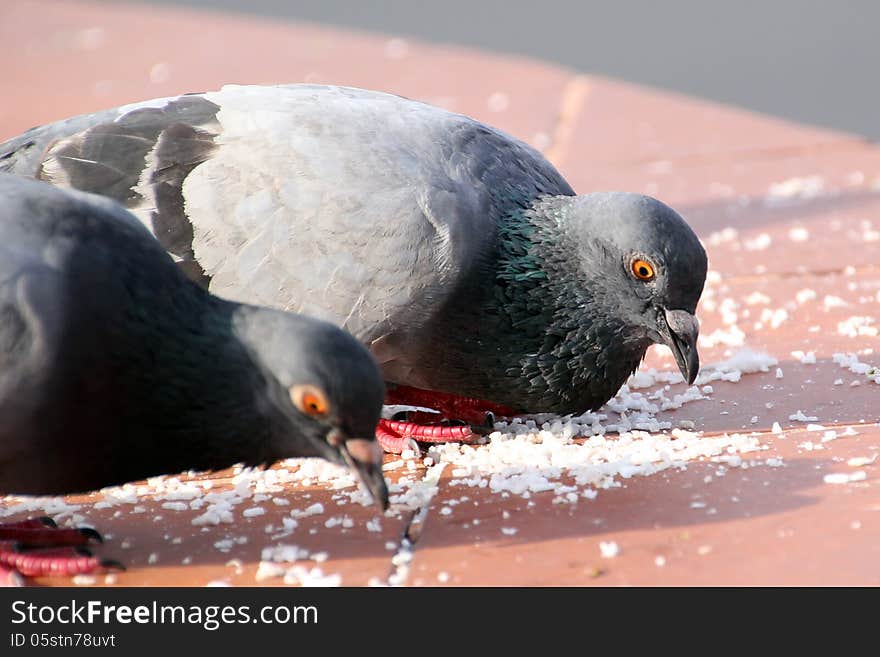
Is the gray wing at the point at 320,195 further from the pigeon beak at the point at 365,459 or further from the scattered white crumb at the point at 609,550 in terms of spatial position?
the scattered white crumb at the point at 609,550

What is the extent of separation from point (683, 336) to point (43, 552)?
→ 2.04m

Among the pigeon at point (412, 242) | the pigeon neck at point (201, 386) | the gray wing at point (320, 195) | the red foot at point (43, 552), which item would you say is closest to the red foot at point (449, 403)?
the pigeon at point (412, 242)

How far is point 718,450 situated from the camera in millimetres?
3834

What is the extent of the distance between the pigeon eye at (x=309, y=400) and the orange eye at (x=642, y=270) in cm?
137

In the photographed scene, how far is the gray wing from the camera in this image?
3.96 meters

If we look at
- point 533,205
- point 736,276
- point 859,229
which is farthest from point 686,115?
point 533,205

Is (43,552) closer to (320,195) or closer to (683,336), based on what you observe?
(320,195)

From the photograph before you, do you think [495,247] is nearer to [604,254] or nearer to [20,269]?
[604,254]

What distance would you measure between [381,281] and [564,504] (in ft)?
3.12

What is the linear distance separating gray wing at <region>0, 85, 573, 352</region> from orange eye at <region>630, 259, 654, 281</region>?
48 cm

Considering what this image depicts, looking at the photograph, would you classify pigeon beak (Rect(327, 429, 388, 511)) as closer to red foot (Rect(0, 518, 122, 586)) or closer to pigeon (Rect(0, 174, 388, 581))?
pigeon (Rect(0, 174, 388, 581))

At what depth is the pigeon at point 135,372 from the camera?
3.00 metres

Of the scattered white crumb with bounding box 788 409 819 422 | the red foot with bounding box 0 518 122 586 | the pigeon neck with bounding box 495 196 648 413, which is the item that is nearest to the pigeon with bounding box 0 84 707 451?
the pigeon neck with bounding box 495 196 648 413

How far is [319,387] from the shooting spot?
3.00 m
